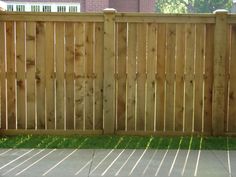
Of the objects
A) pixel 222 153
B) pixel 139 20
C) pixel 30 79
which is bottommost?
pixel 222 153

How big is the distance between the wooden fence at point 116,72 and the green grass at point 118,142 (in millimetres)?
165

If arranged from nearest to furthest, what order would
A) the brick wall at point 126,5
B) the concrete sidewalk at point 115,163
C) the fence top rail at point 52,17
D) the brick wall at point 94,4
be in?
1. the concrete sidewalk at point 115,163
2. the fence top rail at point 52,17
3. the brick wall at point 94,4
4. the brick wall at point 126,5

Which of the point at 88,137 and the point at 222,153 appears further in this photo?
the point at 88,137

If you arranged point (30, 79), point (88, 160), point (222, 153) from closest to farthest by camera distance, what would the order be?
1. point (88, 160)
2. point (222, 153)
3. point (30, 79)

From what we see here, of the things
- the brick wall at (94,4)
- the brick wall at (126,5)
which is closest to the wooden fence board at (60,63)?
the brick wall at (94,4)

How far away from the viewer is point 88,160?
593 cm

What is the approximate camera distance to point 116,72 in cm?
745

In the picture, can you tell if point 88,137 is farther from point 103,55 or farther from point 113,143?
point 103,55

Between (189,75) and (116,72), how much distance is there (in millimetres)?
1160

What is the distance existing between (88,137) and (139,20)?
2.00 metres

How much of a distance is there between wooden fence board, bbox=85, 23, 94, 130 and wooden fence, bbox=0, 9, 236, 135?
0.6 inches

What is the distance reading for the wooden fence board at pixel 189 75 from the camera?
741 centimetres

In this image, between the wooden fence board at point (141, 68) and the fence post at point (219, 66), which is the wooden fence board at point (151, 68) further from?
the fence post at point (219, 66)

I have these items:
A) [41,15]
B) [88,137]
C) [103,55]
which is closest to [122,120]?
A: [88,137]
